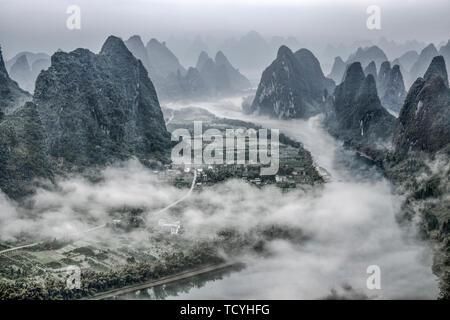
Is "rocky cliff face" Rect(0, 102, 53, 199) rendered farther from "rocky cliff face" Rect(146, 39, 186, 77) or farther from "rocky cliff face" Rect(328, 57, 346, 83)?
"rocky cliff face" Rect(328, 57, 346, 83)

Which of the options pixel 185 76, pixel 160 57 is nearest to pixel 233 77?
pixel 160 57

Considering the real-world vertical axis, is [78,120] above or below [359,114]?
above

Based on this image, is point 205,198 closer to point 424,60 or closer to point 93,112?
point 93,112

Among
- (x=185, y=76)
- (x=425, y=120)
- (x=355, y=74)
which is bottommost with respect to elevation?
(x=425, y=120)

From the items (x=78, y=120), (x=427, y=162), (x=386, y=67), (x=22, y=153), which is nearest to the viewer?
(x=22, y=153)

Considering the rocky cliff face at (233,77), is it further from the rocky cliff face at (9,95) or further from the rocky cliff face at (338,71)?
the rocky cliff face at (9,95)

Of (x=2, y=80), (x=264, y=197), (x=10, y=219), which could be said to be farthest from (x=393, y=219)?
(x=2, y=80)
